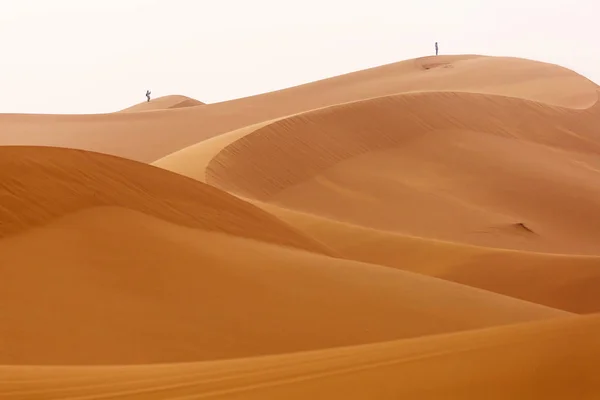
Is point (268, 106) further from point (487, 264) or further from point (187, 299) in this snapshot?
point (187, 299)

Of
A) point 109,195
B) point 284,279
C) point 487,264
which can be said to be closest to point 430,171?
point 487,264

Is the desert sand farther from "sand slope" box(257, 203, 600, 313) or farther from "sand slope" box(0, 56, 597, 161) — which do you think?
"sand slope" box(0, 56, 597, 161)

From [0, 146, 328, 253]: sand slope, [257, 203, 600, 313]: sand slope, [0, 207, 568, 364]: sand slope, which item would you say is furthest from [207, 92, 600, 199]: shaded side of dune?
[0, 207, 568, 364]: sand slope

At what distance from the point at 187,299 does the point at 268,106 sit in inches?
1126

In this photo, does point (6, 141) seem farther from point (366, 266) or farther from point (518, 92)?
point (366, 266)

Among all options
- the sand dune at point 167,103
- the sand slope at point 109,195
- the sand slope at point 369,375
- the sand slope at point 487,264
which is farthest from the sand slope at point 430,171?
the sand dune at point 167,103

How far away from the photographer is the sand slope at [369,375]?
3980mm

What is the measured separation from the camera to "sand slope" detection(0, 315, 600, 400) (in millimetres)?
3980

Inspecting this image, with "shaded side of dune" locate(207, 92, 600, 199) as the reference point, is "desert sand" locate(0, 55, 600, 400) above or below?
below

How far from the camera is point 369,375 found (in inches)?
168

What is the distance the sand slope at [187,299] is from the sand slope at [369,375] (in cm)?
93

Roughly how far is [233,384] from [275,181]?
12173 millimetres

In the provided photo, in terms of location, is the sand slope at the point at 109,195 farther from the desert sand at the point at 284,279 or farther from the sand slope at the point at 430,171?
the sand slope at the point at 430,171

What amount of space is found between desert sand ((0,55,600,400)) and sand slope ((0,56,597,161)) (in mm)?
11643
